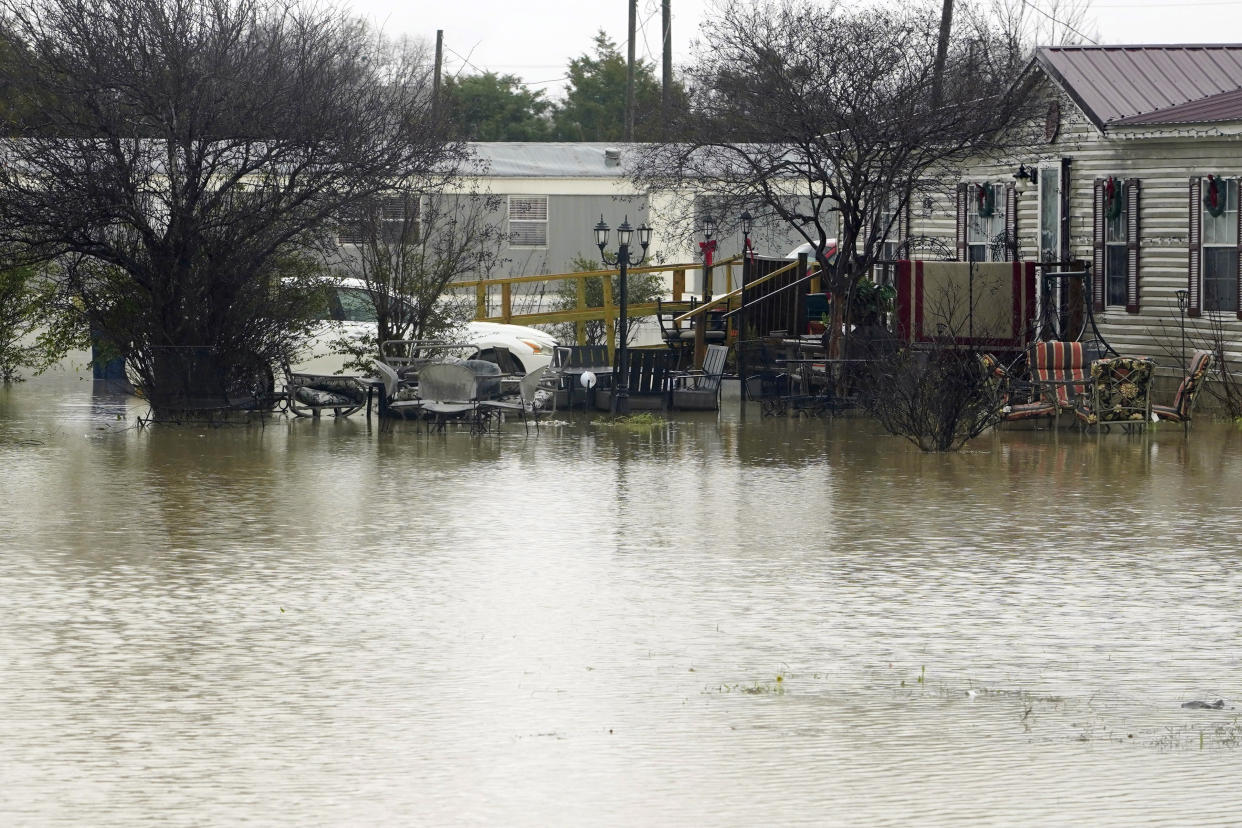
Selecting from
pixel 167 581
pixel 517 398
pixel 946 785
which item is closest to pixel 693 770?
pixel 946 785

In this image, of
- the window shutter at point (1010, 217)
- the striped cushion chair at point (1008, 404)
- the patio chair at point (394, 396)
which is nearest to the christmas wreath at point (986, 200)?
the window shutter at point (1010, 217)

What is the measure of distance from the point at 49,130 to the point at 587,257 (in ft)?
77.9

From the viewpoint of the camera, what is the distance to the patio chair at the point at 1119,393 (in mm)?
20406

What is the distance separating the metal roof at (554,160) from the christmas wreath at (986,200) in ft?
48.1

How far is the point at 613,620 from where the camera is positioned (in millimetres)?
9609

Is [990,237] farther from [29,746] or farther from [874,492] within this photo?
[29,746]

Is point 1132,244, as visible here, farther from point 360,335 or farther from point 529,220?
point 529,220

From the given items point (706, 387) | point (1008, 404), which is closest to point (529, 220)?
point (706, 387)

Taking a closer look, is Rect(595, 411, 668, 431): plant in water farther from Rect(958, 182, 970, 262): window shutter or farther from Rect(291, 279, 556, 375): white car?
Rect(958, 182, 970, 262): window shutter

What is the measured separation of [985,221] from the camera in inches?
1126

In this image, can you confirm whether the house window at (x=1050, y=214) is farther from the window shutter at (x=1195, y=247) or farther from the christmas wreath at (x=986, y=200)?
the window shutter at (x=1195, y=247)

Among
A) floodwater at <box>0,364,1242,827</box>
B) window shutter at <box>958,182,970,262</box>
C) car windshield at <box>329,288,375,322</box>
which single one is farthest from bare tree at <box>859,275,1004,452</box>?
window shutter at <box>958,182,970,262</box>

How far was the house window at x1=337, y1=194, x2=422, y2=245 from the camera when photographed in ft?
74.3

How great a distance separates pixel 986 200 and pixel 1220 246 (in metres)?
5.37
